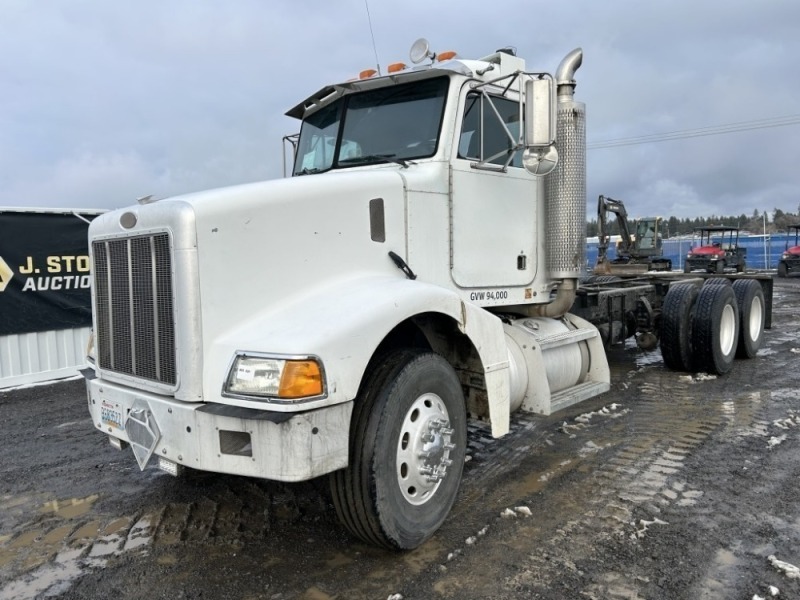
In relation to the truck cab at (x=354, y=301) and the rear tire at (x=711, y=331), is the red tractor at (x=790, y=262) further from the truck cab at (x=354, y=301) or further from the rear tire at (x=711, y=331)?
the truck cab at (x=354, y=301)

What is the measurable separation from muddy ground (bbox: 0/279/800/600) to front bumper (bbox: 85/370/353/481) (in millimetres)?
680

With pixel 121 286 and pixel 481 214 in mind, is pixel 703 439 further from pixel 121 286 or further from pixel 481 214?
pixel 121 286

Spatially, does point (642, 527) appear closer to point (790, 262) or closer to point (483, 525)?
point (483, 525)

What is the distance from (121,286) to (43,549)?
→ 1.59m

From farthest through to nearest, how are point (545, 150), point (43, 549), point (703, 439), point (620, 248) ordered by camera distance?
point (620, 248) → point (703, 439) → point (545, 150) → point (43, 549)

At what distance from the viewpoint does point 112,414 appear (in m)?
3.52

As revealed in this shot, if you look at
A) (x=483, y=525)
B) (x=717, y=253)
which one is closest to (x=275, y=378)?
(x=483, y=525)

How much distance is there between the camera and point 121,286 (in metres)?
3.48

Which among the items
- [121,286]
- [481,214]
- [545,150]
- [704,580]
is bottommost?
[704,580]

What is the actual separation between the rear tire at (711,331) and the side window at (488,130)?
169 inches

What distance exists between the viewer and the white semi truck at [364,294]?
115 inches

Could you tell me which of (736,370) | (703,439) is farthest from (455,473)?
(736,370)

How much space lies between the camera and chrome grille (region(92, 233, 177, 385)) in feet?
10.2

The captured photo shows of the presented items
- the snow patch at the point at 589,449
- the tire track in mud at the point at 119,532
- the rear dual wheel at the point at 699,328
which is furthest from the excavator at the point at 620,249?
the tire track in mud at the point at 119,532
